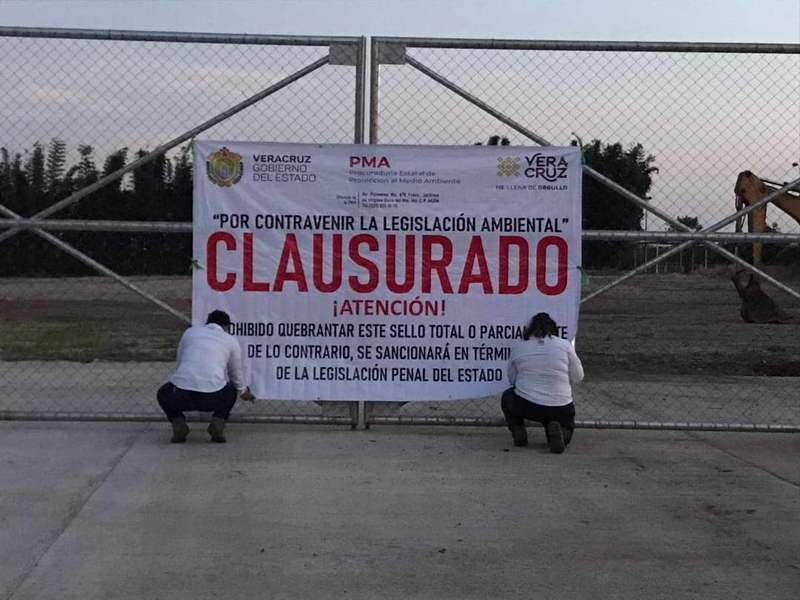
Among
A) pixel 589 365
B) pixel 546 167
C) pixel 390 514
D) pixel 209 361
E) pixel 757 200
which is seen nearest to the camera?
pixel 390 514

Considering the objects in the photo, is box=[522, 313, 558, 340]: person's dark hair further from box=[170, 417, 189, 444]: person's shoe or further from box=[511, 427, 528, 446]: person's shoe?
box=[170, 417, 189, 444]: person's shoe

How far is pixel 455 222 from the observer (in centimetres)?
808

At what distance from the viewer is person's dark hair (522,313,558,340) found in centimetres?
802

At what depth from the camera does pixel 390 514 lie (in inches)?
246

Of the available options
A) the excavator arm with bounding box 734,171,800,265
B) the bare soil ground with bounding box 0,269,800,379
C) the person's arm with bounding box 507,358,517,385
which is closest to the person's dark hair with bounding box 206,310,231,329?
the person's arm with bounding box 507,358,517,385

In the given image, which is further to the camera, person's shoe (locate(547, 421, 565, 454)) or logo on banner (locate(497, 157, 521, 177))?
logo on banner (locate(497, 157, 521, 177))

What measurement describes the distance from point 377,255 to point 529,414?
1636 mm

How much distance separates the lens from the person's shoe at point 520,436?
8.12 meters

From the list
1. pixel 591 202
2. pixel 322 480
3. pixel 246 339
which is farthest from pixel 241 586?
pixel 591 202

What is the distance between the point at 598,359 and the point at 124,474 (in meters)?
9.41

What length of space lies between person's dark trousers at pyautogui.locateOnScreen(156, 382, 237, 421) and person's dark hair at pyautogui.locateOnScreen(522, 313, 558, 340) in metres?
2.27

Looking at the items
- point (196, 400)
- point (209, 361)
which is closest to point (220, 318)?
point (209, 361)

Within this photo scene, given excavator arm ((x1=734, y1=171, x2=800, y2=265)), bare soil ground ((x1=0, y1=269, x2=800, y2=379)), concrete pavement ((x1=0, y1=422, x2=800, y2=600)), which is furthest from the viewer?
bare soil ground ((x1=0, y1=269, x2=800, y2=379))

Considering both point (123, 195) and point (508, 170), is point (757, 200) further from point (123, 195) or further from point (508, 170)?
point (123, 195)
